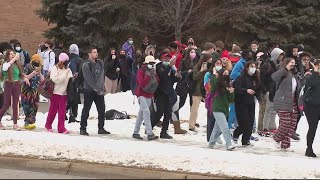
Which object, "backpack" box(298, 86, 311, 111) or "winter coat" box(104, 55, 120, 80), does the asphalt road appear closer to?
"backpack" box(298, 86, 311, 111)

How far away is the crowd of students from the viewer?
→ 34.3ft

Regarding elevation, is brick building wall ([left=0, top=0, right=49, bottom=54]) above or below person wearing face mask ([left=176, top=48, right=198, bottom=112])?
above

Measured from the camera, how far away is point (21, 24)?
31406 mm

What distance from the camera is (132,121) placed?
14.2 metres

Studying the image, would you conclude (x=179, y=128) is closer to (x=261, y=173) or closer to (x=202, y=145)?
(x=202, y=145)

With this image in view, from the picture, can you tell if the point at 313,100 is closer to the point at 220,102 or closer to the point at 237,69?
the point at 220,102

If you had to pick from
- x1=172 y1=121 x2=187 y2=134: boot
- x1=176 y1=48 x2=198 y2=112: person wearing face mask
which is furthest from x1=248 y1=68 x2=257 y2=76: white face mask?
x1=172 y1=121 x2=187 y2=134: boot

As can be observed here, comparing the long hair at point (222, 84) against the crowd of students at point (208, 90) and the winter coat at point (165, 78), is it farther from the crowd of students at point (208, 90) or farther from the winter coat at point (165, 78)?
the winter coat at point (165, 78)

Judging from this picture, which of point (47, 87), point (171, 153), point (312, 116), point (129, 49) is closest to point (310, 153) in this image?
point (312, 116)

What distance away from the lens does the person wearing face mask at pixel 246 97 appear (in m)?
10.9

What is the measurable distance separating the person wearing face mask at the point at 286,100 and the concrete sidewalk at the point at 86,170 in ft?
9.74

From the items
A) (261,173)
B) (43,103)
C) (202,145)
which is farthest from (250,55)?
(43,103)

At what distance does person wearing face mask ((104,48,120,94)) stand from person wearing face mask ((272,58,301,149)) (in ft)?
20.9

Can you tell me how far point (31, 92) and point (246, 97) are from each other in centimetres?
479
